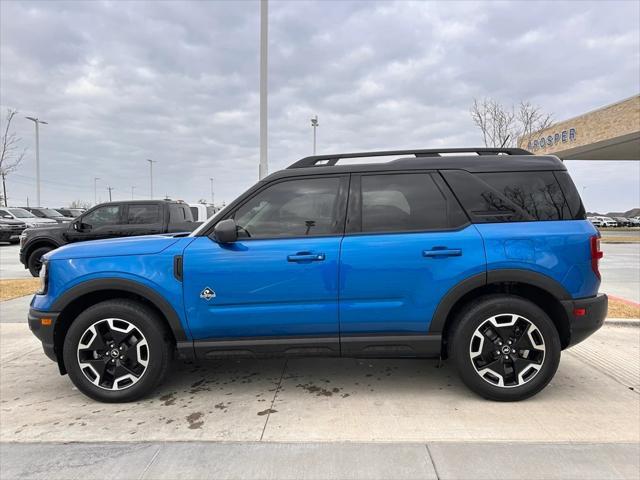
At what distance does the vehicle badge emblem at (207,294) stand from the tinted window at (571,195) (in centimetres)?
288

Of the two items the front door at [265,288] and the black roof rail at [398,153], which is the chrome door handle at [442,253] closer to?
the front door at [265,288]

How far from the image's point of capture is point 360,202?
347 cm

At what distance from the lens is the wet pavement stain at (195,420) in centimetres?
306

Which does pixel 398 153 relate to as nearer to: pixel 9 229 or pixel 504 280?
pixel 504 280

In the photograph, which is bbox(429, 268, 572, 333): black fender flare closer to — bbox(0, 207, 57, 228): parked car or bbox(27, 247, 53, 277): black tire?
bbox(27, 247, 53, 277): black tire

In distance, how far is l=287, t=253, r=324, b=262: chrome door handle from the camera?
129 inches

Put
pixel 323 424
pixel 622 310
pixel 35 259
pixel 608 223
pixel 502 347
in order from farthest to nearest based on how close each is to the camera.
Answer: pixel 608 223 → pixel 35 259 → pixel 622 310 → pixel 502 347 → pixel 323 424

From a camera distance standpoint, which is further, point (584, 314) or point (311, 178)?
point (311, 178)

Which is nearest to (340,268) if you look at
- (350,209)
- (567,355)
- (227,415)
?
(350,209)

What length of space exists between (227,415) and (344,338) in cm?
106

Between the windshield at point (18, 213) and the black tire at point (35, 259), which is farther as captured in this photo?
the windshield at point (18, 213)

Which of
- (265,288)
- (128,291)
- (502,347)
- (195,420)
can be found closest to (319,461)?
(195,420)

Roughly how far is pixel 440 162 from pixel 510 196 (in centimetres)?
62

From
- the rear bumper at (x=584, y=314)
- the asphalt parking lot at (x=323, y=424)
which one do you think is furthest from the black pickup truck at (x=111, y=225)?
the rear bumper at (x=584, y=314)
